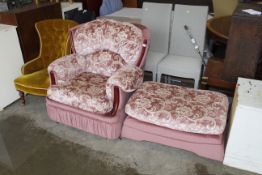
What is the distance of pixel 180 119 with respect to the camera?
1.83 m

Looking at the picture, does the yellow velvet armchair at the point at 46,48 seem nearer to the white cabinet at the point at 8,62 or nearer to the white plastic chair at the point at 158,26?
the white cabinet at the point at 8,62

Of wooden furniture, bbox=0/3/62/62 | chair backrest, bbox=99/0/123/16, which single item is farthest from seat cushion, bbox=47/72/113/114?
chair backrest, bbox=99/0/123/16

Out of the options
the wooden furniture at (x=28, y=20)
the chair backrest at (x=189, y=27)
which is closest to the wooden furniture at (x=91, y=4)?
the wooden furniture at (x=28, y=20)

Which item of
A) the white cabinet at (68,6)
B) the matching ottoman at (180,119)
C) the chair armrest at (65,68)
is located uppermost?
the white cabinet at (68,6)

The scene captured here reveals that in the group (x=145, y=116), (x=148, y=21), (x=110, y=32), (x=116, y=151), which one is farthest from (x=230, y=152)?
(x=148, y=21)

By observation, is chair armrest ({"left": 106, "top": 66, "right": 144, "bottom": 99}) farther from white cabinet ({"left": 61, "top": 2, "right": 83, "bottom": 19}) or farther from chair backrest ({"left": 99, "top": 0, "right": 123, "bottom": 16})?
chair backrest ({"left": 99, "top": 0, "right": 123, "bottom": 16})

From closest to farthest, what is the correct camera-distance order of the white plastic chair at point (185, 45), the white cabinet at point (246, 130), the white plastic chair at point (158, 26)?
the white cabinet at point (246, 130) → the white plastic chair at point (185, 45) → the white plastic chair at point (158, 26)

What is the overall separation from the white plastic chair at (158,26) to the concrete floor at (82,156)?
0.95 meters

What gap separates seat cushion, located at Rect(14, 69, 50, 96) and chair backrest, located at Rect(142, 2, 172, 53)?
1.30m

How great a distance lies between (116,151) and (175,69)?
1046 millimetres

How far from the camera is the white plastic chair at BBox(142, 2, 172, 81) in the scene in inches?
109

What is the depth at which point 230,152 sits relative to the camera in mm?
1844

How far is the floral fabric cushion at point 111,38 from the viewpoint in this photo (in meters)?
2.26

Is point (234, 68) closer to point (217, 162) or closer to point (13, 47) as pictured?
point (217, 162)
